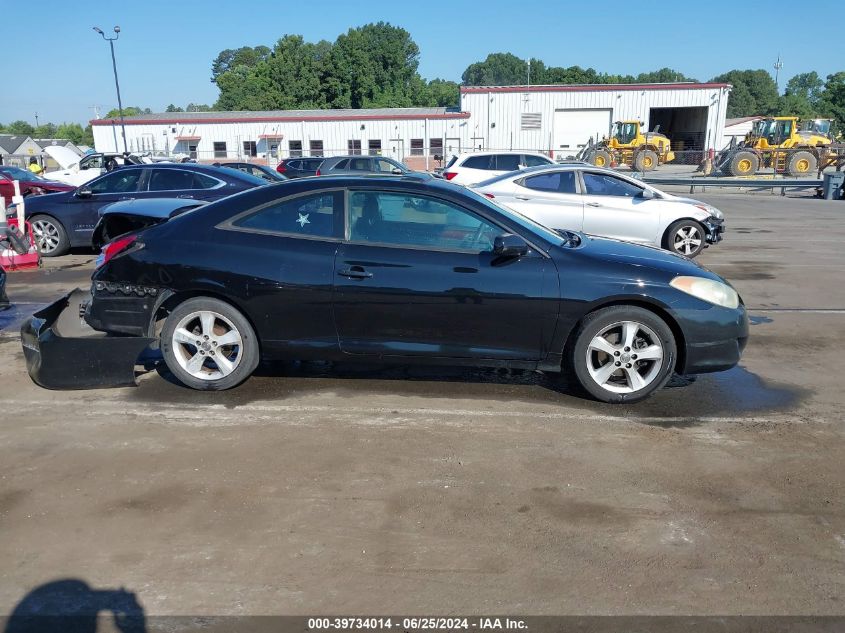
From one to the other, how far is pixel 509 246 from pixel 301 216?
158 centimetres

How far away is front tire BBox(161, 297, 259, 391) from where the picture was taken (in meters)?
5.18

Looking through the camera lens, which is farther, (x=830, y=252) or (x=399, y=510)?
(x=830, y=252)

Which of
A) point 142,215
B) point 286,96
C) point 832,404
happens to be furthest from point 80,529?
point 286,96

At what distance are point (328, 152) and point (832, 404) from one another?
46456mm

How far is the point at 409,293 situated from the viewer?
16.3ft

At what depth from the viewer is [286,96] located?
84.0 meters

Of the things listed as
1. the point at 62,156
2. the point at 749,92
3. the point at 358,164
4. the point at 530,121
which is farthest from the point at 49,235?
the point at 749,92

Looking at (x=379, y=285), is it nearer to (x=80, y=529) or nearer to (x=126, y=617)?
(x=80, y=529)

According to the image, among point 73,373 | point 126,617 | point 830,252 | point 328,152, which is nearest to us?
point 126,617

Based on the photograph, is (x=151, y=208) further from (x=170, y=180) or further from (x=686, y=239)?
(x=686, y=239)

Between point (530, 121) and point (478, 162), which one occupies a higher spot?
point (530, 121)

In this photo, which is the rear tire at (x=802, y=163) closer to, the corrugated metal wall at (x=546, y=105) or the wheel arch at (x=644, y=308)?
the corrugated metal wall at (x=546, y=105)

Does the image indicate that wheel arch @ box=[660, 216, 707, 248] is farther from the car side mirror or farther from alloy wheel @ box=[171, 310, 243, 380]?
alloy wheel @ box=[171, 310, 243, 380]

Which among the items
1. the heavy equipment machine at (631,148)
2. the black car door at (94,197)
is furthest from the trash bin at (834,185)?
the black car door at (94,197)
